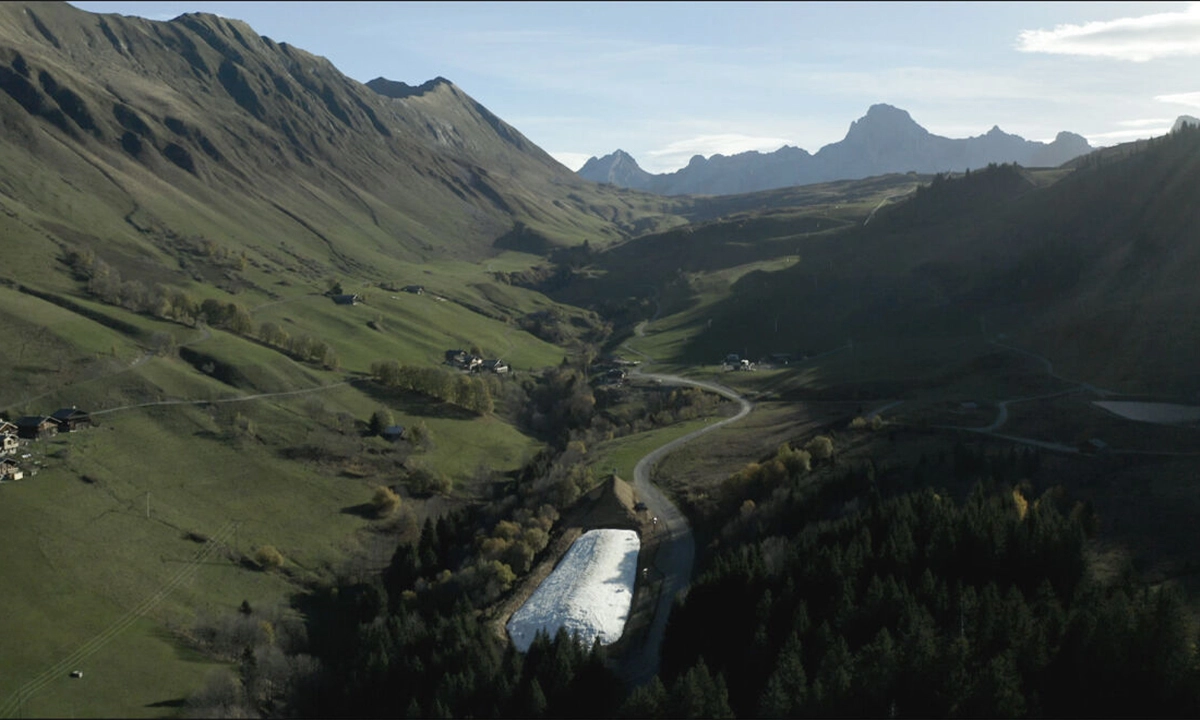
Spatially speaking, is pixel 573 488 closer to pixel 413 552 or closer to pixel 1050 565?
pixel 413 552

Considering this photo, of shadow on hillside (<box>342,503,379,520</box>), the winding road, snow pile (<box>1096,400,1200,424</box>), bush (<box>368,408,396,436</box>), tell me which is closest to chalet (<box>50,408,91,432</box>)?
shadow on hillside (<box>342,503,379,520</box>)

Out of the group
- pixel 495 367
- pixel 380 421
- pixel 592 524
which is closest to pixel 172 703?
pixel 592 524

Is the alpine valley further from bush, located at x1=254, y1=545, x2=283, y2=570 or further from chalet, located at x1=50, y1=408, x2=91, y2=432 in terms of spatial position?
chalet, located at x1=50, y1=408, x2=91, y2=432

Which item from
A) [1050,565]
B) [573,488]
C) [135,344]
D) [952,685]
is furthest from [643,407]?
[952,685]

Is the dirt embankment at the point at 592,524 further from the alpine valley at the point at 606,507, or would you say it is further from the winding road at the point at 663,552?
the winding road at the point at 663,552

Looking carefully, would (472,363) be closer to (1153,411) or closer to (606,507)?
(606,507)
